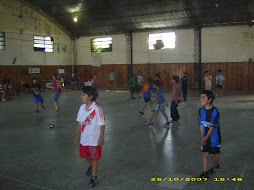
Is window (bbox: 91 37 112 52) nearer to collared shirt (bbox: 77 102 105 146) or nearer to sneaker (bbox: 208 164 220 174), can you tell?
sneaker (bbox: 208 164 220 174)

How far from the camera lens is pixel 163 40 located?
2330 cm

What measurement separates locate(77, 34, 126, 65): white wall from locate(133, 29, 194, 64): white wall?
4.05ft

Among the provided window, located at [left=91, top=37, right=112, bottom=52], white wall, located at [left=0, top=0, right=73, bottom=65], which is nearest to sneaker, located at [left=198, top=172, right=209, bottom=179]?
white wall, located at [left=0, top=0, right=73, bottom=65]

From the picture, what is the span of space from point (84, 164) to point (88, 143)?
1376 millimetres

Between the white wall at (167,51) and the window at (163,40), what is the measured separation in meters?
0.36

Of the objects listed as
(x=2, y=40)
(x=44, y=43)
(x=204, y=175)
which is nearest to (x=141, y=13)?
(x=44, y=43)

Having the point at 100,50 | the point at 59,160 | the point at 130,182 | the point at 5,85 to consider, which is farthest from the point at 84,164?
the point at 100,50

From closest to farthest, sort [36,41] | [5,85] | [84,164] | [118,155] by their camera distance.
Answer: [84,164] < [118,155] < [5,85] < [36,41]

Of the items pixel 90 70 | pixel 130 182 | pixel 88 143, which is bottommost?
pixel 130 182

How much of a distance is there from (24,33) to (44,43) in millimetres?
2334

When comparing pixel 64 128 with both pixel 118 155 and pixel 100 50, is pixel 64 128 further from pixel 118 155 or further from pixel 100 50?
pixel 100 50

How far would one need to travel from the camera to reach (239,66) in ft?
68.4

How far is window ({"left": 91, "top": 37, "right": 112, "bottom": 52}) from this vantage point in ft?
85.2

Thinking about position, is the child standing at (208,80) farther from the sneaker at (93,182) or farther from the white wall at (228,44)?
the sneaker at (93,182)
